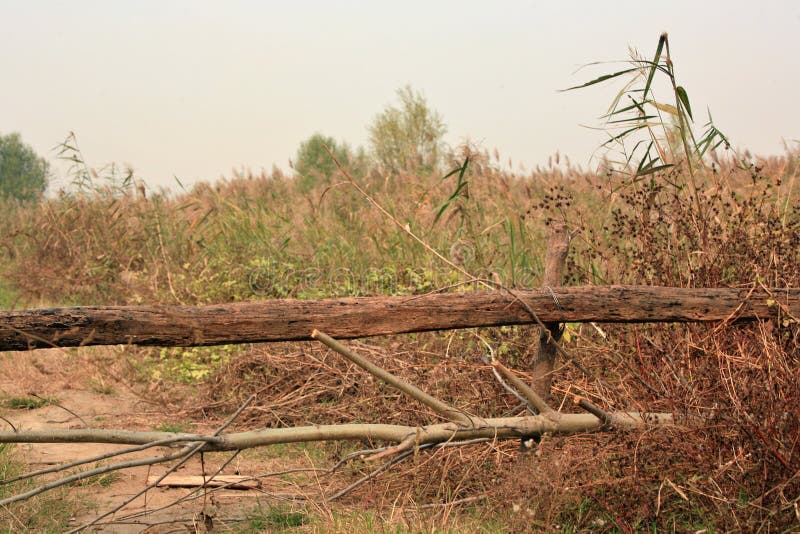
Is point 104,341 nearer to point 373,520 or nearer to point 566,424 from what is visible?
point 373,520

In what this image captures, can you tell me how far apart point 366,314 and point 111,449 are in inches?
118

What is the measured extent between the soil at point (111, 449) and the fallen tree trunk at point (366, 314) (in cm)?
19

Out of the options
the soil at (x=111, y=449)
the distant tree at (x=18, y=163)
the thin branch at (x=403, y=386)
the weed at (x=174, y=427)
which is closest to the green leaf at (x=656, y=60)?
the thin branch at (x=403, y=386)

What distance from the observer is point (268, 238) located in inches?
351

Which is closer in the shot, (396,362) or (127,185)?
(396,362)

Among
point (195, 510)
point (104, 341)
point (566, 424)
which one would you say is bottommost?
point (195, 510)

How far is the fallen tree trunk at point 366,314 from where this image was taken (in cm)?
312

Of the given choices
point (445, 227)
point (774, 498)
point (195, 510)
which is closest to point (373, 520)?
point (195, 510)

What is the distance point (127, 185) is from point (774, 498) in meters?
9.45

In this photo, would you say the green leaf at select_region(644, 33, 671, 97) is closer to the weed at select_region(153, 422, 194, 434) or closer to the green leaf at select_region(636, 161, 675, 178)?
the green leaf at select_region(636, 161, 675, 178)

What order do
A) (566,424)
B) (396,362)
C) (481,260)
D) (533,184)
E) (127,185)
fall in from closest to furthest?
(566,424) < (396,362) < (481,260) < (127,185) < (533,184)

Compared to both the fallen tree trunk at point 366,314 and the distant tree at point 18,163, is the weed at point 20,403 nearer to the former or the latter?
the fallen tree trunk at point 366,314

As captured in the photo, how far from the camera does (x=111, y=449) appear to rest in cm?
550

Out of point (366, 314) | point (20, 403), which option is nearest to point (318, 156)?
point (20, 403)
